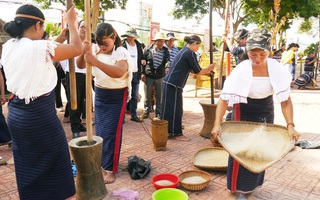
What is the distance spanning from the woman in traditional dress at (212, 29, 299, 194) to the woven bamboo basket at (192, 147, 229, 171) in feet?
2.79

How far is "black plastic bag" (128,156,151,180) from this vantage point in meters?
3.40

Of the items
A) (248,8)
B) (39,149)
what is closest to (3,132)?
(39,149)

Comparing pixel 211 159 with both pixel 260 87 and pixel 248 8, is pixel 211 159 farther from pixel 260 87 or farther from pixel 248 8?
pixel 248 8

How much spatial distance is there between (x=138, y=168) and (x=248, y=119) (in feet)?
4.68

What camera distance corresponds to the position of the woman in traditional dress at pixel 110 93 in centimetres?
303

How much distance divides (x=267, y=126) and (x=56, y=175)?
1807 mm

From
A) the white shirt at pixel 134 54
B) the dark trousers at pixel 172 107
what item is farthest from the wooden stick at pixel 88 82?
the white shirt at pixel 134 54

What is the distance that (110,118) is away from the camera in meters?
3.23

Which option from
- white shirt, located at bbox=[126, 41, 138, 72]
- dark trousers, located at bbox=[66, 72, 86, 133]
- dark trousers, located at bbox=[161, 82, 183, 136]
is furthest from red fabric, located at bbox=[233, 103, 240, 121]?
white shirt, located at bbox=[126, 41, 138, 72]

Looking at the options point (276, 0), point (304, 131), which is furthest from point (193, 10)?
point (304, 131)

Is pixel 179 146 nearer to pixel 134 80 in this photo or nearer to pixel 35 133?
pixel 134 80

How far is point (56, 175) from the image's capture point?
92.7 inches

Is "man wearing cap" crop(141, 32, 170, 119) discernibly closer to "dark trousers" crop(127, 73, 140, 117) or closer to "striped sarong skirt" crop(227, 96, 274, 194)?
"dark trousers" crop(127, 73, 140, 117)

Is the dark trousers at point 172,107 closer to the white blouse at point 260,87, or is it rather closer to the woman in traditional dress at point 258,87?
the woman in traditional dress at point 258,87
